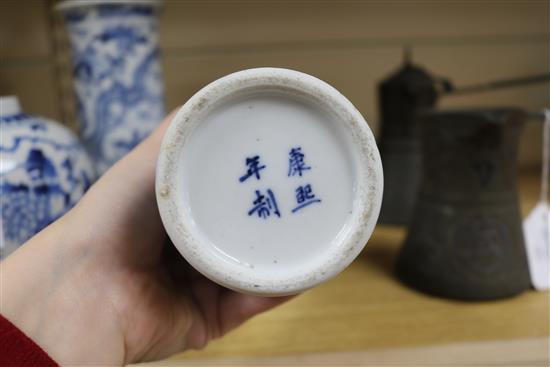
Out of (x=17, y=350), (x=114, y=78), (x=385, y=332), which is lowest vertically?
(x=385, y=332)

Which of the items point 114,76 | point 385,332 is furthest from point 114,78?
point 385,332

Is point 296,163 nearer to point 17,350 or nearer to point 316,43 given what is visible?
point 17,350

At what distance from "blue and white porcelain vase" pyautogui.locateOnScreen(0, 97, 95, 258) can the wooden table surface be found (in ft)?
0.59

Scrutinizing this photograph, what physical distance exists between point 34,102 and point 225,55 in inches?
13.9

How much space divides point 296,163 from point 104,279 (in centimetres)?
18

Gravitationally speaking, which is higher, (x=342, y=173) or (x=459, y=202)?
(x=342, y=173)

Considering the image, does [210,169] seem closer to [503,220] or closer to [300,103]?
[300,103]

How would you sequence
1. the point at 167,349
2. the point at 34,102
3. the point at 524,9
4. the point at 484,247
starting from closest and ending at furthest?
the point at 167,349 → the point at 484,247 → the point at 34,102 → the point at 524,9

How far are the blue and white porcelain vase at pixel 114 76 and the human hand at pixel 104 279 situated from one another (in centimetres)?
23

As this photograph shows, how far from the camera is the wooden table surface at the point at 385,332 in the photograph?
0.52 m

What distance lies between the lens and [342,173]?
13.4 inches

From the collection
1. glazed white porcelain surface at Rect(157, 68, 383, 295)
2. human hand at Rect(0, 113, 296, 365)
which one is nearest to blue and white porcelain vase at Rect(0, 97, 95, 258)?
human hand at Rect(0, 113, 296, 365)

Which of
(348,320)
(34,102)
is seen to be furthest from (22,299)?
(34,102)

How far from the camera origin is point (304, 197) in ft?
1.11
